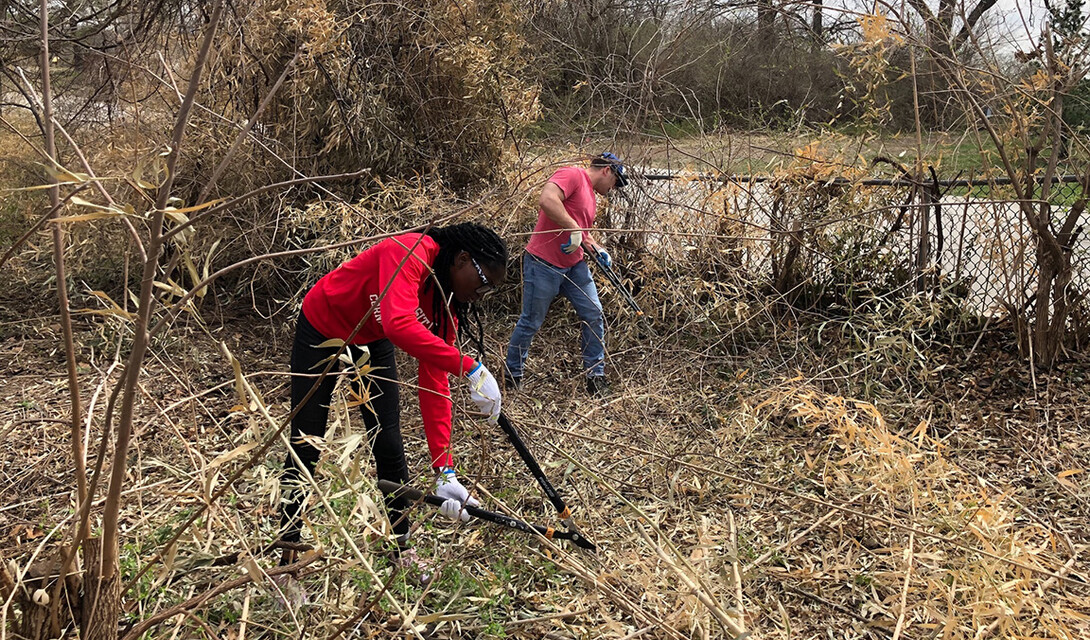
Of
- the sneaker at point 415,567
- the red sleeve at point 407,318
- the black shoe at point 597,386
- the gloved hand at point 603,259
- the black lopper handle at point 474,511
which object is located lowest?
the sneaker at point 415,567

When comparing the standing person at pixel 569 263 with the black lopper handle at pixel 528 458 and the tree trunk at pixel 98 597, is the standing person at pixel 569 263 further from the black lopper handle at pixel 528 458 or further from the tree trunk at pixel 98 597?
the tree trunk at pixel 98 597

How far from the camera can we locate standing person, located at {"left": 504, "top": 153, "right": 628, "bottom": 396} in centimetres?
416

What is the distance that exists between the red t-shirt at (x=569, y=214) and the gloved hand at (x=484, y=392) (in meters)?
1.67

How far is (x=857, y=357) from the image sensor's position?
13.9ft

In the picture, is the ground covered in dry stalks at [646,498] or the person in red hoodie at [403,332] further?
the person in red hoodie at [403,332]

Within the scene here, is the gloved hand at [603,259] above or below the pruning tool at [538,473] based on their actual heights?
above

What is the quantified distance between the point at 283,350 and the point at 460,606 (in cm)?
275

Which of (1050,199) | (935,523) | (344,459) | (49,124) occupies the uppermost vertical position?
(49,124)

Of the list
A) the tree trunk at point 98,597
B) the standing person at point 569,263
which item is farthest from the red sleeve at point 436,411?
the standing person at point 569,263

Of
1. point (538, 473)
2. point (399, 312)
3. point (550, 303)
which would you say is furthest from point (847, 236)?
point (399, 312)

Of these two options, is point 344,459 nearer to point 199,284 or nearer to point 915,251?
point 199,284

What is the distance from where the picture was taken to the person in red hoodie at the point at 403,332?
97.8 inches

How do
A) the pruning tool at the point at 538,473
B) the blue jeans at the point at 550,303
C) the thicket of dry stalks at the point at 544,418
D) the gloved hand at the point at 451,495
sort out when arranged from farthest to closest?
the blue jeans at the point at 550,303 < the pruning tool at the point at 538,473 < the gloved hand at the point at 451,495 < the thicket of dry stalks at the point at 544,418

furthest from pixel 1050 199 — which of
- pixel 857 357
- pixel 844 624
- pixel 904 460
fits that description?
pixel 844 624
